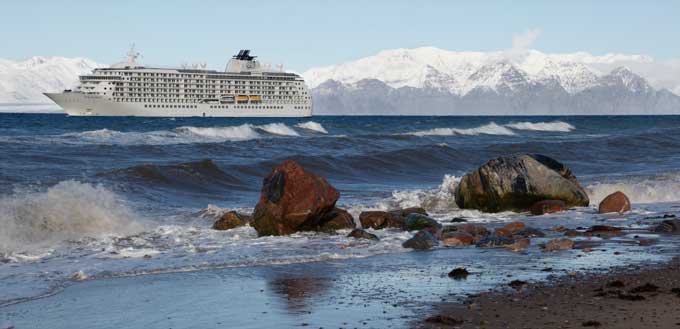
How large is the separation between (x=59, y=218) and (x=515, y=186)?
9011 millimetres

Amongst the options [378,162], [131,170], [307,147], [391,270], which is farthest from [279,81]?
[391,270]

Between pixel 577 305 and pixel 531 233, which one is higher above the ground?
Result: pixel 577 305

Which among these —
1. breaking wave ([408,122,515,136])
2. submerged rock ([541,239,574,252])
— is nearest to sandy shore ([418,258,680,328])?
submerged rock ([541,239,574,252])

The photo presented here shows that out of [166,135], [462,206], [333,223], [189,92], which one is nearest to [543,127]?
[166,135]

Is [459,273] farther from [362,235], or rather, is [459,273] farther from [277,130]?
[277,130]

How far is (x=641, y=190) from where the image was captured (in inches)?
818

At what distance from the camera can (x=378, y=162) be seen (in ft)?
106

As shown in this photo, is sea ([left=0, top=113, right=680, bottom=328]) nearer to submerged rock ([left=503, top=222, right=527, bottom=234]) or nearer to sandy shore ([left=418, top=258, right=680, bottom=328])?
sandy shore ([left=418, top=258, right=680, bottom=328])

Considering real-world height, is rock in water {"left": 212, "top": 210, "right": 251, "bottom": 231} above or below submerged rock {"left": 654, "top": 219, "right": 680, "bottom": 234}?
below

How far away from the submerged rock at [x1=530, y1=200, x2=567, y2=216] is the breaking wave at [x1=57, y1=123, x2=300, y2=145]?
2658cm

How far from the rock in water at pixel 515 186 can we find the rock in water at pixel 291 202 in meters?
4.76

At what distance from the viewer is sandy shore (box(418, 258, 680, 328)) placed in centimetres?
700

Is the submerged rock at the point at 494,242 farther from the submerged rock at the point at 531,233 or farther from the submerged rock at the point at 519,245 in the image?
the submerged rock at the point at 531,233

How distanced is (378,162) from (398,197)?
488 inches
